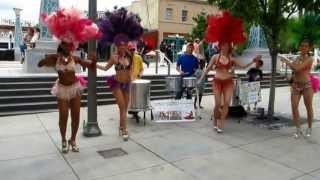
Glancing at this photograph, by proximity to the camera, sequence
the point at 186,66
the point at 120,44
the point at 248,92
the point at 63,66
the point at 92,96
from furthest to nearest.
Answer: the point at 186,66
the point at 248,92
the point at 92,96
the point at 120,44
the point at 63,66

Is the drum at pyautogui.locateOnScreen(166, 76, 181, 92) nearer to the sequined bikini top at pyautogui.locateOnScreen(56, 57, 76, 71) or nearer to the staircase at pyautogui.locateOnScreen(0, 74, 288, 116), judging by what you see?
the staircase at pyautogui.locateOnScreen(0, 74, 288, 116)

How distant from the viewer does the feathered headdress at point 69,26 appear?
5242mm

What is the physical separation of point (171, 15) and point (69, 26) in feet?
126

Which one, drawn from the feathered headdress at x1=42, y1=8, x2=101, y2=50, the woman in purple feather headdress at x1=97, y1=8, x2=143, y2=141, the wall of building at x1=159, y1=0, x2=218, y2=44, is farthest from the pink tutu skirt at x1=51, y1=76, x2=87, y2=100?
the wall of building at x1=159, y1=0, x2=218, y2=44

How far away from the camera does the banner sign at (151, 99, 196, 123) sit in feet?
26.2

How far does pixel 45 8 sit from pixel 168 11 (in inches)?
1194

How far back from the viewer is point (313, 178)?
4.78m

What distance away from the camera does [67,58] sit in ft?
18.0

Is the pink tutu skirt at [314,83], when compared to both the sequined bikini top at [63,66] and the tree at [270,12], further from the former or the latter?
the sequined bikini top at [63,66]

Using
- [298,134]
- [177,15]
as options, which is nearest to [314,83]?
[298,134]

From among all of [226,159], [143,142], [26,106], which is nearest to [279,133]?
[226,159]

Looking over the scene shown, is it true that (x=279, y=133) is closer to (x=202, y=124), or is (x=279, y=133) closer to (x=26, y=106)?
(x=202, y=124)

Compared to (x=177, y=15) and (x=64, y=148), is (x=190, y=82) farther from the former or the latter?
(x=177, y=15)

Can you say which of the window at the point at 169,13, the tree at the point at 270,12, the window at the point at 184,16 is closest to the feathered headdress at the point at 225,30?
the tree at the point at 270,12
